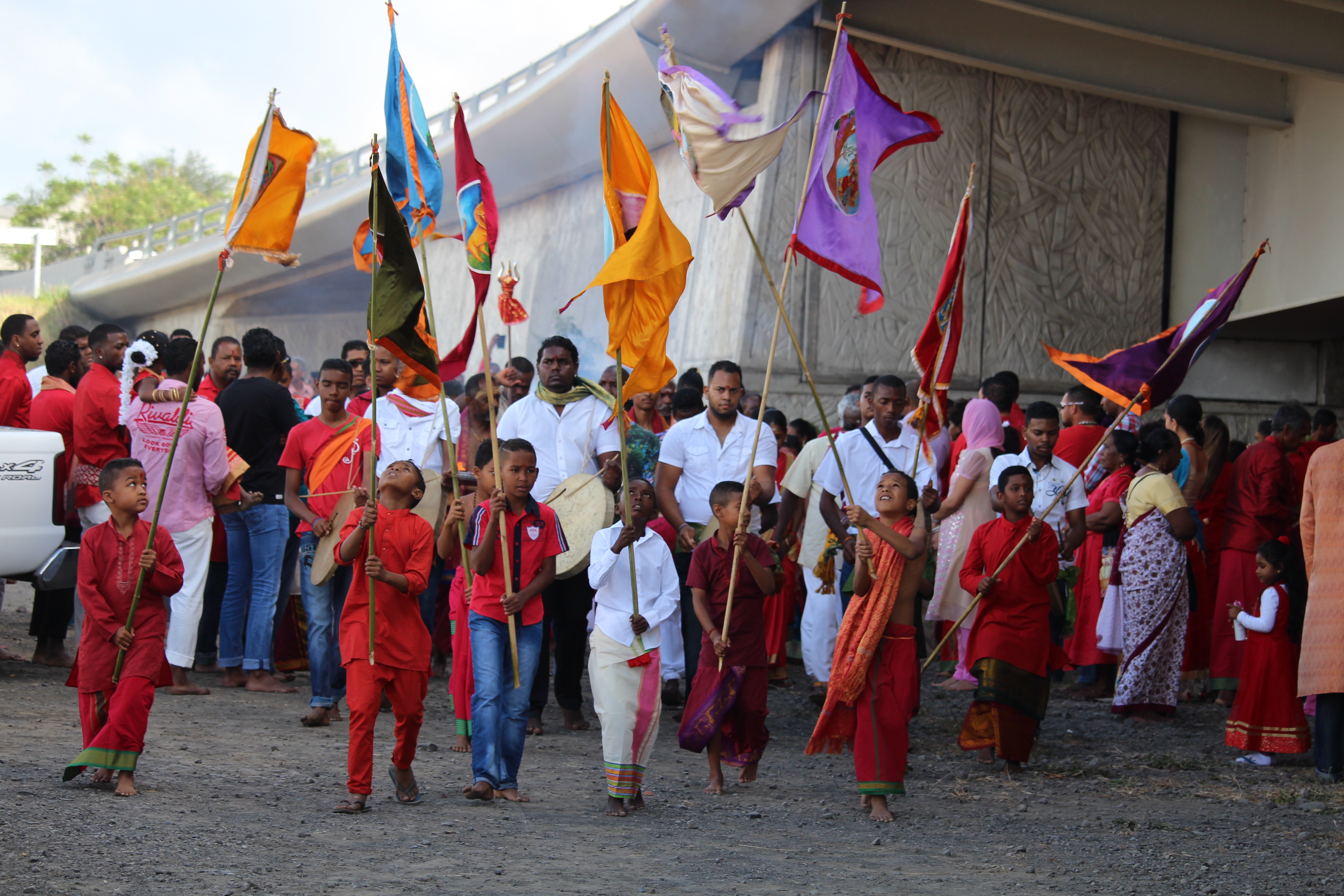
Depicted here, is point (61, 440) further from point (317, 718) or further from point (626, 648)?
point (626, 648)

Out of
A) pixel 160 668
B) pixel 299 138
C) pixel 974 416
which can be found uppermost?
pixel 299 138

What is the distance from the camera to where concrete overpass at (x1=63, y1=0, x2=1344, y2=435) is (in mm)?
14242

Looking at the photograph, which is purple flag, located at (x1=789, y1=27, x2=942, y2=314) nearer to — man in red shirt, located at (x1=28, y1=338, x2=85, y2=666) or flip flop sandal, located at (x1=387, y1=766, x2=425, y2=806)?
flip flop sandal, located at (x1=387, y1=766, x2=425, y2=806)

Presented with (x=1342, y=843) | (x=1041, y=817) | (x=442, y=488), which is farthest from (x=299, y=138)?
(x=1342, y=843)

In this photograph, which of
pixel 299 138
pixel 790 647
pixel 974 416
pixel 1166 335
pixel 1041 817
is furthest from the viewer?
pixel 790 647

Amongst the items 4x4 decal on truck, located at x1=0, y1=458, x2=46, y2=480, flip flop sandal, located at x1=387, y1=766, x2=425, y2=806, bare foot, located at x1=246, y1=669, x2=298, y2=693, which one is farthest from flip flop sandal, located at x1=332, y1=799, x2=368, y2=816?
4x4 decal on truck, located at x1=0, y1=458, x2=46, y2=480

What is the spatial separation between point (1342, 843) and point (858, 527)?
91.3 inches

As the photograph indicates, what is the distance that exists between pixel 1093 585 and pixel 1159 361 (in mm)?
2073

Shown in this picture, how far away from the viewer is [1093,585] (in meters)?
8.62

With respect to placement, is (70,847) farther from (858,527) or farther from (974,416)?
(974,416)

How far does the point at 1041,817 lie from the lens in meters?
5.61

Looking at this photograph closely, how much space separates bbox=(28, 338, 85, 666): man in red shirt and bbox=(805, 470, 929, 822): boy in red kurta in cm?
470

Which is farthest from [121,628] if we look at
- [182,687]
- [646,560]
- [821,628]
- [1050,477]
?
[1050,477]

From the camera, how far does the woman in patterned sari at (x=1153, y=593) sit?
25.9ft
